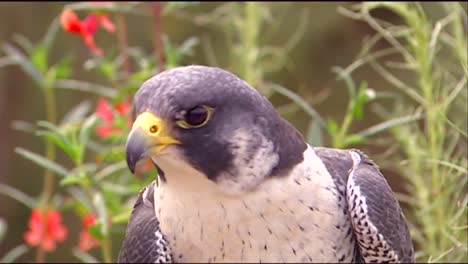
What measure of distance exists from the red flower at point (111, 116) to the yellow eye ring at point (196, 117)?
2.94 ft

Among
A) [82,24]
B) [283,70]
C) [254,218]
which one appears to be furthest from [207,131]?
[283,70]

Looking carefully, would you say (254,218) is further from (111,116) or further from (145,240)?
(111,116)

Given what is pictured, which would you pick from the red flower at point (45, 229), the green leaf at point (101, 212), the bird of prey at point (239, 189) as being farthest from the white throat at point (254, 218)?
the red flower at point (45, 229)

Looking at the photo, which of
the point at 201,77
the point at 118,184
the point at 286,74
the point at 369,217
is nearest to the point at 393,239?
the point at 369,217

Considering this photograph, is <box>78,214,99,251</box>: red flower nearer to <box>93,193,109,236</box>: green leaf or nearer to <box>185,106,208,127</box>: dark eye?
<box>93,193,109,236</box>: green leaf

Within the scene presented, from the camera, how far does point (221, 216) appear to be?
158 cm

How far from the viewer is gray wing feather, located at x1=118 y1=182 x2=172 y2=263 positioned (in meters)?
1.67

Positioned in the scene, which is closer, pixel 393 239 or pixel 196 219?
pixel 196 219

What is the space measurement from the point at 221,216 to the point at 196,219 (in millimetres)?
42

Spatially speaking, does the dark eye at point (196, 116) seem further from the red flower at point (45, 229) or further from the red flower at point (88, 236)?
the red flower at point (45, 229)

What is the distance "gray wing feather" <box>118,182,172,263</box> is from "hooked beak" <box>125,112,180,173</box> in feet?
0.90

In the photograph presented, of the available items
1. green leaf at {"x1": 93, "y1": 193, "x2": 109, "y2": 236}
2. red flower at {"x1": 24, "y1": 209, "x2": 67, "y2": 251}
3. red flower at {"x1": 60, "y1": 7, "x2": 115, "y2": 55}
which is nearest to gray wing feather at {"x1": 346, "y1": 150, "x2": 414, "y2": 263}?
green leaf at {"x1": 93, "y1": 193, "x2": 109, "y2": 236}

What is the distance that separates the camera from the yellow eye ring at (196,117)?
146 centimetres

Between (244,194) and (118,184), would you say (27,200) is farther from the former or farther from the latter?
(244,194)
